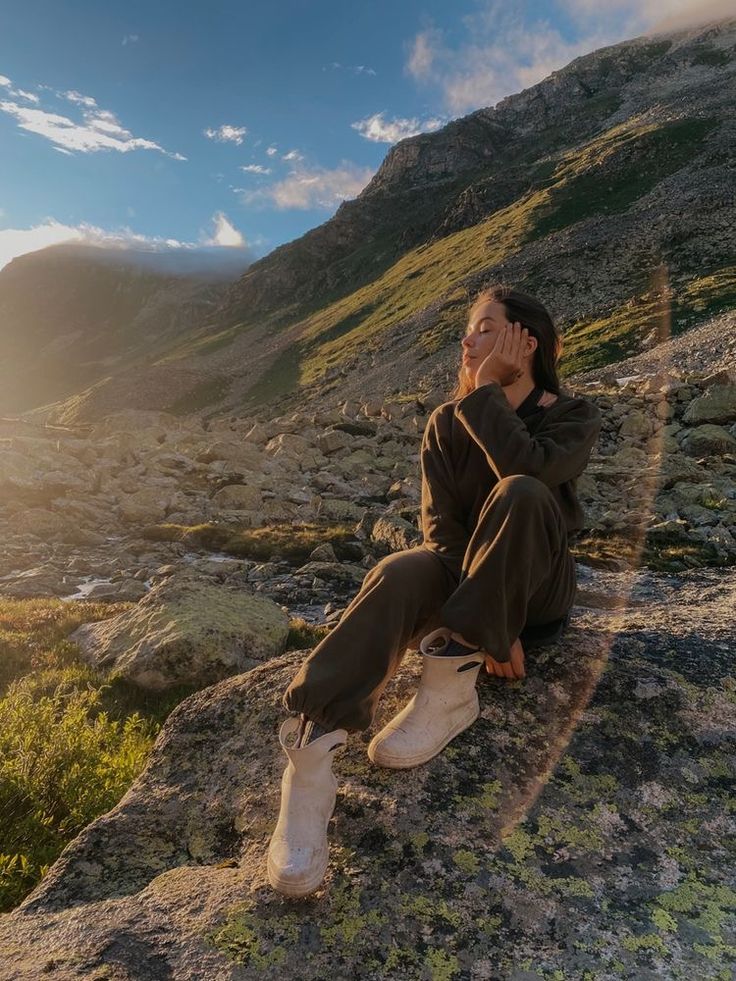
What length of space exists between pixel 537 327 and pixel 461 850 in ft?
12.4

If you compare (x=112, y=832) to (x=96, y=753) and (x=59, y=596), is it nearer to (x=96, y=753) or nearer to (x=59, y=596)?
(x=96, y=753)

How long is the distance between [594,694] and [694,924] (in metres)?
1.55

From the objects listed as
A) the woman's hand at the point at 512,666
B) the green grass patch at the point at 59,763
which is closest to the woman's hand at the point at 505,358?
the woman's hand at the point at 512,666

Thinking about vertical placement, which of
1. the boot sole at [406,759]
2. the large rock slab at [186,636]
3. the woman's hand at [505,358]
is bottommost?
the large rock slab at [186,636]

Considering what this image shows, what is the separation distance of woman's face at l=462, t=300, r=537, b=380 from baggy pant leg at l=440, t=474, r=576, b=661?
1.40 m

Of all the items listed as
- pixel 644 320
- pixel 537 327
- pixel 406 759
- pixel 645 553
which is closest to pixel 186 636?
pixel 406 759

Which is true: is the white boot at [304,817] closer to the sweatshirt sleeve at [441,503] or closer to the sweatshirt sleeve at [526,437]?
the sweatshirt sleeve at [441,503]

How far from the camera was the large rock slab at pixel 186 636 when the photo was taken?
8.37 metres

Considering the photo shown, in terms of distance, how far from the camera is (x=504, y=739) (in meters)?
3.69

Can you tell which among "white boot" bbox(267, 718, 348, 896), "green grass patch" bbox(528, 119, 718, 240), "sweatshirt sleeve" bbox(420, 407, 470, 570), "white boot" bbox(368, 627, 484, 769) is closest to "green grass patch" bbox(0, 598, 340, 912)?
"white boot" bbox(267, 718, 348, 896)

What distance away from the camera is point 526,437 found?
4102 millimetres

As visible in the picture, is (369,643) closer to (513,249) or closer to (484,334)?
(484,334)

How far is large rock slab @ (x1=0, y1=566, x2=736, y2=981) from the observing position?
2.45m

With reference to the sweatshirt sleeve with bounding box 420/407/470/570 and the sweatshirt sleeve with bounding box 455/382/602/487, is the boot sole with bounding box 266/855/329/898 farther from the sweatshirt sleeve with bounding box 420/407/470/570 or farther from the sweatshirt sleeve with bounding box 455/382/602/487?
the sweatshirt sleeve with bounding box 455/382/602/487
